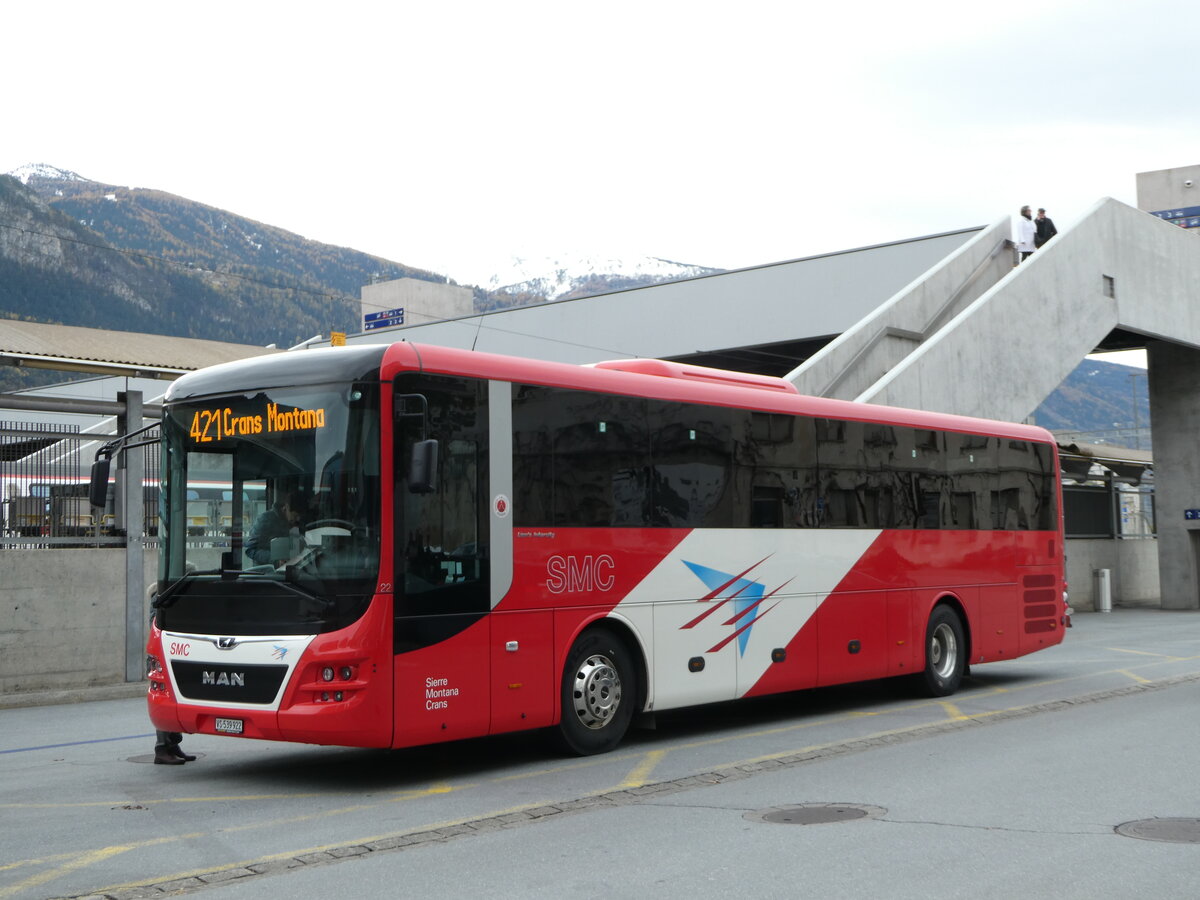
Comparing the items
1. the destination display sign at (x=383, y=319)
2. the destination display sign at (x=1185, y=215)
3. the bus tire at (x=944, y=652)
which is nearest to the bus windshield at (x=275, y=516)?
the bus tire at (x=944, y=652)

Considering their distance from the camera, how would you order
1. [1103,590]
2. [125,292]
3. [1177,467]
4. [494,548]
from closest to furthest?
1. [494,548]
2. [1103,590]
3. [1177,467]
4. [125,292]

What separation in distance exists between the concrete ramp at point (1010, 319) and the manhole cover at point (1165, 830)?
14266 millimetres

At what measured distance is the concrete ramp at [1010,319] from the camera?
23.3 m

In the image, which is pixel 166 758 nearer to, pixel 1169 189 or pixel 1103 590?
pixel 1103 590

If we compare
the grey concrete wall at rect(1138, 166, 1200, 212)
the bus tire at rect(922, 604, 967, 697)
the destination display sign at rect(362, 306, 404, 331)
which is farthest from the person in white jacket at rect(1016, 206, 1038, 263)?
the destination display sign at rect(362, 306, 404, 331)

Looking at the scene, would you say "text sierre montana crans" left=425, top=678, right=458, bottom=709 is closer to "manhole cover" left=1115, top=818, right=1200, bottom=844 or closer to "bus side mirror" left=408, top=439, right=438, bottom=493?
"bus side mirror" left=408, top=439, right=438, bottom=493

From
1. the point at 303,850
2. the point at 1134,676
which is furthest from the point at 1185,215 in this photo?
the point at 303,850

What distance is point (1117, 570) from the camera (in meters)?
37.2

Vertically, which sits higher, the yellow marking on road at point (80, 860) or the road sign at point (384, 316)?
the road sign at point (384, 316)

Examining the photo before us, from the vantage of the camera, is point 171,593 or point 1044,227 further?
point 1044,227

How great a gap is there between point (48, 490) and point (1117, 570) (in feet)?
98.9

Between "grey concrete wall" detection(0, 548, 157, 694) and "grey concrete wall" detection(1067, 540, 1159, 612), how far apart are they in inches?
998

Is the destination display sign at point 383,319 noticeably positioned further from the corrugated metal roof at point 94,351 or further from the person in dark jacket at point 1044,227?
the corrugated metal roof at point 94,351

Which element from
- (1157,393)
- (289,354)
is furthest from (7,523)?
(1157,393)
